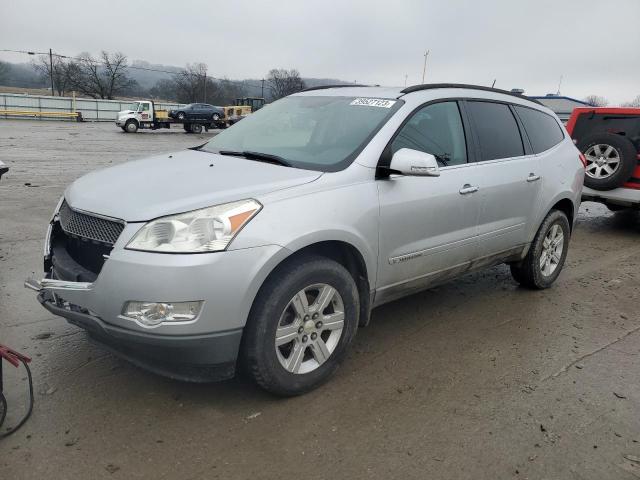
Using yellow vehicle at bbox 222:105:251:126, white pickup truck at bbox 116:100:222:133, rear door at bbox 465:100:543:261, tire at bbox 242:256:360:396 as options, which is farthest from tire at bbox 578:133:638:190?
yellow vehicle at bbox 222:105:251:126

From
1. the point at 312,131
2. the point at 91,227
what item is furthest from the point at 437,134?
the point at 91,227

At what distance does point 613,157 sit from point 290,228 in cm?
670

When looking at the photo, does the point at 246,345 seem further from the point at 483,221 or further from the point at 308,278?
the point at 483,221

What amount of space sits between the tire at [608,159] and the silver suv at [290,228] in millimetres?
3879

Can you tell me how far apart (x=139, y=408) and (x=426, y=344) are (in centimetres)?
199

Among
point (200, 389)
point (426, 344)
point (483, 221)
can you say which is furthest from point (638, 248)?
point (200, 389)

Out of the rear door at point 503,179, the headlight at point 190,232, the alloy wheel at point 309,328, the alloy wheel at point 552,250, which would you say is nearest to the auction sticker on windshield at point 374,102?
the rear door at point 503,179

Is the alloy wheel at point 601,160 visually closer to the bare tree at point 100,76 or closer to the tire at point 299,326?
the tire at point 299,326

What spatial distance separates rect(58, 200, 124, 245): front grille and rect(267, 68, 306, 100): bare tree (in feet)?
214

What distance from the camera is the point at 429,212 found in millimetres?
3600

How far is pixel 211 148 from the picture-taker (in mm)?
4098

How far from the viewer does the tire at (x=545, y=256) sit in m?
4.88

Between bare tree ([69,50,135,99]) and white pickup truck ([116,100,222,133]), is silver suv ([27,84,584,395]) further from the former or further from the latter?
bare tree ([69,50,135,99])

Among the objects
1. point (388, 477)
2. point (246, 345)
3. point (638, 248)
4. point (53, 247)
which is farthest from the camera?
point (638, 248)
